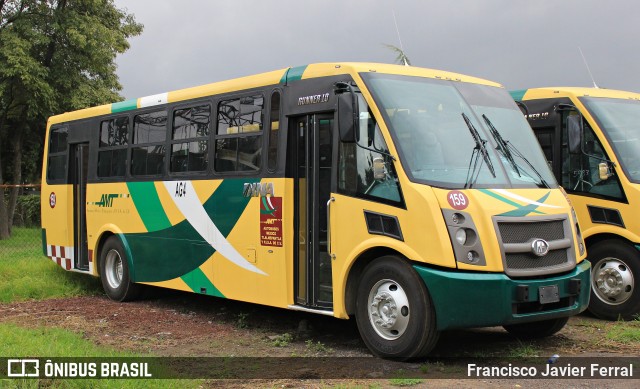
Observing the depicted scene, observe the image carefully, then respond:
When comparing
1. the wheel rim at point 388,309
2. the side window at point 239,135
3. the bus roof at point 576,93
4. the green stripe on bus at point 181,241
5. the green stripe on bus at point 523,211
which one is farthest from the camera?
the bus roof at point 576,93

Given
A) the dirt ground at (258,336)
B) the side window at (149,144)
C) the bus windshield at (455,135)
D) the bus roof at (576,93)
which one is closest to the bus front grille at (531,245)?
the bus windshield at (455,135)

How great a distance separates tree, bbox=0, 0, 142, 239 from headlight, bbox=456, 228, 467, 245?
17.8 metres

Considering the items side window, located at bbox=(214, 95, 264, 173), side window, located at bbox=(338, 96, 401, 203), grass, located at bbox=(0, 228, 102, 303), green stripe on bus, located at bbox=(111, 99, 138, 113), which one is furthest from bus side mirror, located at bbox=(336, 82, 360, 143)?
grass, located at bbox=(0, 228, 102, 303)

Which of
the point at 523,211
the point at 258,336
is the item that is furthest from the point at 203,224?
the point at 523,211

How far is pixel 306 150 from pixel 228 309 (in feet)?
11.6

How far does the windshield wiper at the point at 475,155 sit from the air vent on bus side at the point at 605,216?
8.72ft

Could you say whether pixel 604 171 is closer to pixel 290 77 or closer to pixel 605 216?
pixel 605 216

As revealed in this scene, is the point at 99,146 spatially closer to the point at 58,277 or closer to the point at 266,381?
the point at 58,277

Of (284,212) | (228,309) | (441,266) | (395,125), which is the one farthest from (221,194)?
(441,266)

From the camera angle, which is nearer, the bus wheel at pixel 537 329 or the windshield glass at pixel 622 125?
the bus wheel at pixel 537 329

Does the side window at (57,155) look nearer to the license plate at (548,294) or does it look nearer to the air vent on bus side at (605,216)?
the air vent on bus side at (605,216)

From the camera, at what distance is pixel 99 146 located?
12.1 meters

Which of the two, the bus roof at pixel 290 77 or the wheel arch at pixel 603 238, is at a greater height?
the bus roof at pixel 290 77

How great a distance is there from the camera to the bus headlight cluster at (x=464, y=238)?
661 centimetres
